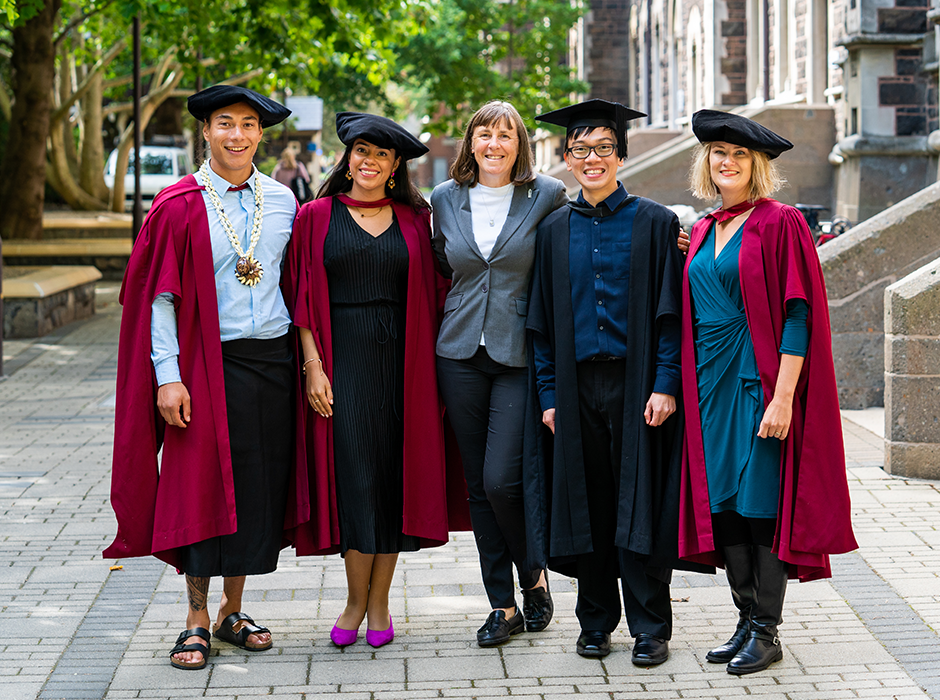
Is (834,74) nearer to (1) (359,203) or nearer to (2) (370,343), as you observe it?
(1) (359,203)

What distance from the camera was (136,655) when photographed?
14.3ft

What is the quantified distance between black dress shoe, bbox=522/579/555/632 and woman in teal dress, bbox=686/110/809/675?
0.80 meters

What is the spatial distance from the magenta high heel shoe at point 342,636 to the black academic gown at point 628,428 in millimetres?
773

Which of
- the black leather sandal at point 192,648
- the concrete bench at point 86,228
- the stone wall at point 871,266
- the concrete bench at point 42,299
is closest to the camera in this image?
the black leather sandal at point 192,648

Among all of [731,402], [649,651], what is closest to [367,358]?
[731,402]

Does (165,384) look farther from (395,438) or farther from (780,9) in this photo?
(780,9)

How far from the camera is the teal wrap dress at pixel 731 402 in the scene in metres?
4.03

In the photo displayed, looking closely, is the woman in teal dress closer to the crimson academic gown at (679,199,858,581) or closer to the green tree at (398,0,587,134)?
the crimson academic gown at (679,199,858,581)

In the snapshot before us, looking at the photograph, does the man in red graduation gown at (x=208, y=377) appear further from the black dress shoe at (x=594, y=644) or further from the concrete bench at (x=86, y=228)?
the concrete bench at (x=86, y=228)

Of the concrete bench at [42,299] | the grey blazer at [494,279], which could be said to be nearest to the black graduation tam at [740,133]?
the grey blazer at [494,279]

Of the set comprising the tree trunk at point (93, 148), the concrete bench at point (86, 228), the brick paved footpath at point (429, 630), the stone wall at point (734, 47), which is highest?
the stone wall at point (734, 47)

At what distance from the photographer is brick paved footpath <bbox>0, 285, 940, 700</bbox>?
4.02 metres

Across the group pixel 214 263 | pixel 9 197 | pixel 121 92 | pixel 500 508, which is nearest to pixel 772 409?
pixel 500 508

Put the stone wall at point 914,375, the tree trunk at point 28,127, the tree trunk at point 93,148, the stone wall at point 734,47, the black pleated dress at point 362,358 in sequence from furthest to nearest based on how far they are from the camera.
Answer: the tree trunk at point 93,148 < the stone wall at point 734,47 < the tree trunk at point 28,127 < the stone wall at point 914,375 < the black pleated dress at point 362,358
